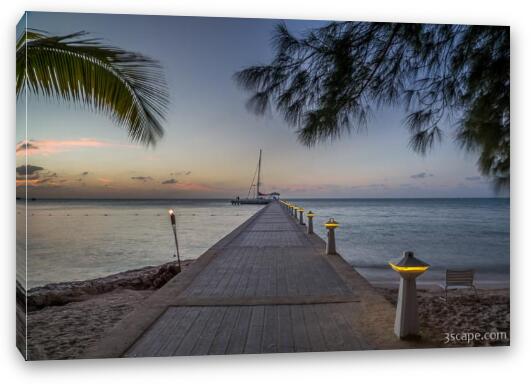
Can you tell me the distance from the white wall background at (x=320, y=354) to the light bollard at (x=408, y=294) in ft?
0.89

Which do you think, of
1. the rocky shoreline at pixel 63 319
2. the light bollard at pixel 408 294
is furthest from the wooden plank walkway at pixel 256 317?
the rocky shoreline at pixel 63 319

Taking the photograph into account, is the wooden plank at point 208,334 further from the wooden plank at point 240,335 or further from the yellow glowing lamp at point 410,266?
the yellow glowing lamp at point 410,266

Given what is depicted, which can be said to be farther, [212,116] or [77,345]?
[212,116]

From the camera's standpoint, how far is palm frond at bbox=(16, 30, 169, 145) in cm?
369

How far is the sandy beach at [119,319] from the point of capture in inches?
154

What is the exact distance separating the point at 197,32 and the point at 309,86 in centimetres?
120

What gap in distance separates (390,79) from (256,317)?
8.71 feet

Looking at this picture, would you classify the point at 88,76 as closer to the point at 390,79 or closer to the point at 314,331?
the point at 314,331

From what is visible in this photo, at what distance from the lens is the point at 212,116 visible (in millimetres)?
4707

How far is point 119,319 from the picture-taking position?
4.47m

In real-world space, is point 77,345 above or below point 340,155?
below

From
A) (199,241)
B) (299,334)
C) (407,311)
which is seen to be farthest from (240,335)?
(199,241)

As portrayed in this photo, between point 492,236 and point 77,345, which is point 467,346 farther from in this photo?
point 77,345
